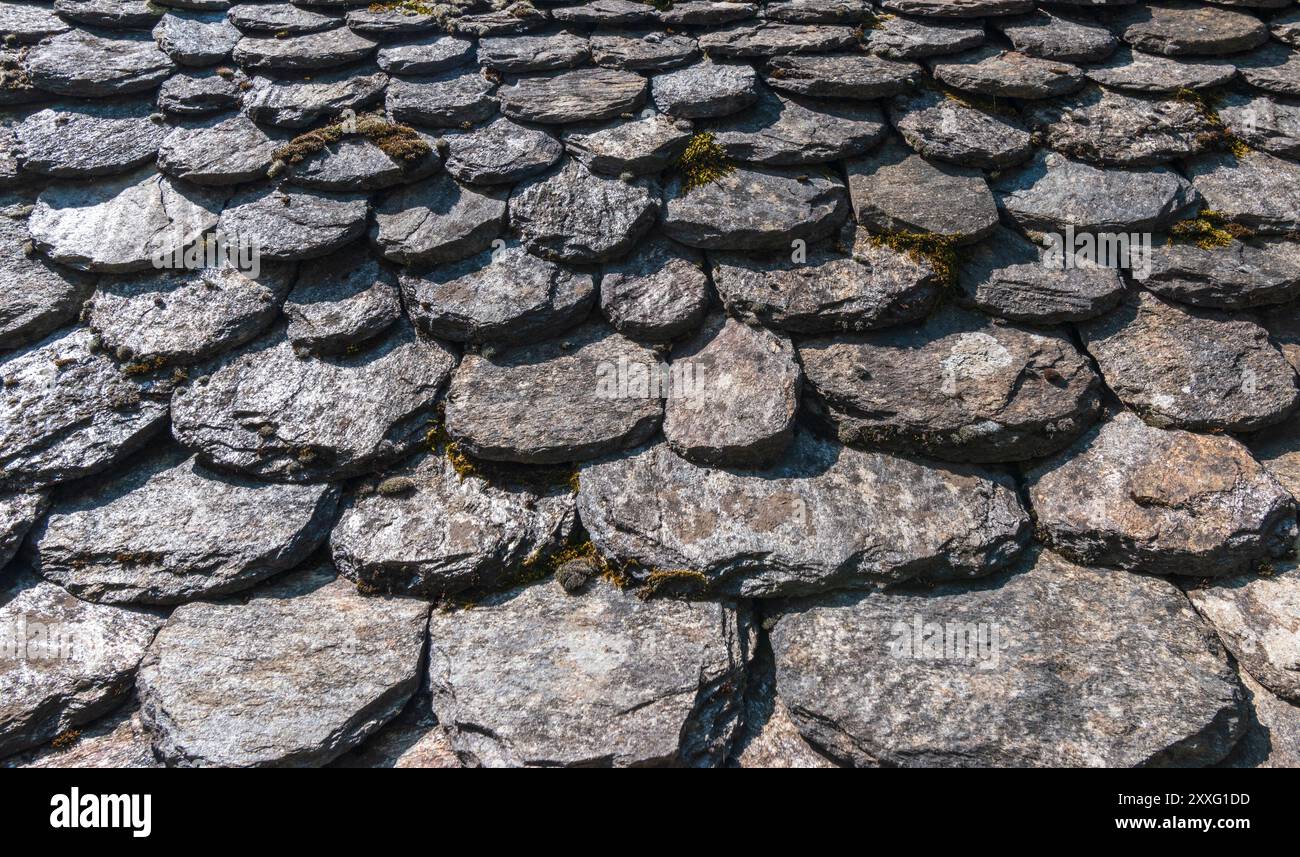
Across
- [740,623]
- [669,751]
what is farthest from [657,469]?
[669,751]

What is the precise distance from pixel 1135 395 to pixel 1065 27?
194 cm

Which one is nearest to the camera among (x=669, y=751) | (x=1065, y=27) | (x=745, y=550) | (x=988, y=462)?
(x=669, y=751)

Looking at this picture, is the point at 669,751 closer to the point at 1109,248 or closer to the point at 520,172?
the point at 520,172

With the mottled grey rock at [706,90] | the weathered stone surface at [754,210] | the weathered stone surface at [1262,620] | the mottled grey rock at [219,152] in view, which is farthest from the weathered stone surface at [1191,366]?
the mottled grey rock at [219,152]

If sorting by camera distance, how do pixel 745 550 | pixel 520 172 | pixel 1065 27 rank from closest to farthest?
1. pixel 745 550
2. pixel 520 172
3. pixel 1065 27

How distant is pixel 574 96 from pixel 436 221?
0.90m

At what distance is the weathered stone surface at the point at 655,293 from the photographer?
10.9 ft

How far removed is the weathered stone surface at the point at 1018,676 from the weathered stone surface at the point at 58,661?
8.29ft

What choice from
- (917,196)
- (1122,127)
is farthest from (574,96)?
(1122,127)

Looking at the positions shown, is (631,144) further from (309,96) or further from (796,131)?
(309,96)

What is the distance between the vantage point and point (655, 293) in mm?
3359

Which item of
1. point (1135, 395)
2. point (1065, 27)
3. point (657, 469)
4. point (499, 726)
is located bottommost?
point (499, 726)

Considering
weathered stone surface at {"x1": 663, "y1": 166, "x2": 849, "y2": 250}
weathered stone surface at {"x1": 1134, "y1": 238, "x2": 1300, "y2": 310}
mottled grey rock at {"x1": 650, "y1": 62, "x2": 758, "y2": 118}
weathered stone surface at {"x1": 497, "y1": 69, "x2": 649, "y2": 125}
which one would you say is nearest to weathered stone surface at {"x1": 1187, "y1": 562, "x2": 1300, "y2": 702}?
weathered stone surface at {"x1": 1134, "y1": 238, "x2": 1300, "y2": 310}

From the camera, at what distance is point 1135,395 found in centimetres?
327
